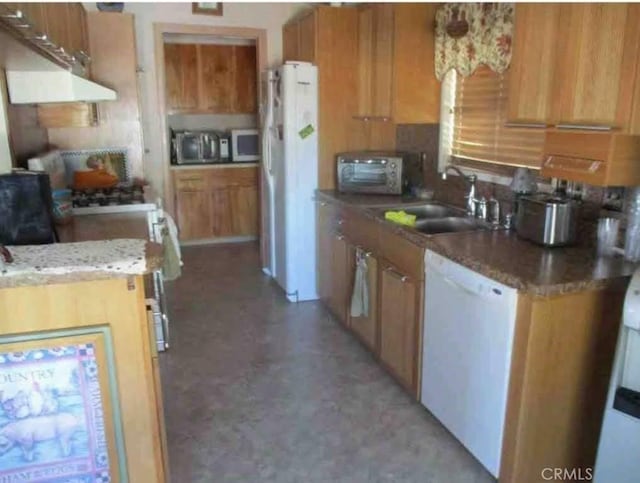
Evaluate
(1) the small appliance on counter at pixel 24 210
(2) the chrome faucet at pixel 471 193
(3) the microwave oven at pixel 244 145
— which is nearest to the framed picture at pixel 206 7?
(3) the microwave oven at pixel 244 145

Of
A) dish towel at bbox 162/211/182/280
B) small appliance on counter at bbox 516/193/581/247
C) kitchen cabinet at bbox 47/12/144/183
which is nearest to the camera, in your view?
small appliance on counter at bbox 516/193/581/247

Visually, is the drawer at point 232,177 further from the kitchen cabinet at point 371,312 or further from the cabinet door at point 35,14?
the cabinet door at point 35,14

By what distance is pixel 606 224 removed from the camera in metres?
2.07

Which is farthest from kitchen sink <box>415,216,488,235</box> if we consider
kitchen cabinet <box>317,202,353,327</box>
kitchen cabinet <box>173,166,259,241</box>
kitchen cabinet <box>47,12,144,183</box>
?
kitchen cabinet <box>173,166,259,241</box>

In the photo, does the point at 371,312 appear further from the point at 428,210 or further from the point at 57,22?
the point at 57,22

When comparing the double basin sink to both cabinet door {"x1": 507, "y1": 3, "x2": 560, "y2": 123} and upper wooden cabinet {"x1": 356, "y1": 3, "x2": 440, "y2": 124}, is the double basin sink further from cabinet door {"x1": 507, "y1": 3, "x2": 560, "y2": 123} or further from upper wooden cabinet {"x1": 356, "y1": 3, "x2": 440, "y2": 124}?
cabinet door {"x1": 507, "y1": 3, "x2": 560, "y2": 123}

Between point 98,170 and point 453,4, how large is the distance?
2793mm

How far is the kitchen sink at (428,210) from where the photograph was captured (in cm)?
319

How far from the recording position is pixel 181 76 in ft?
18.9

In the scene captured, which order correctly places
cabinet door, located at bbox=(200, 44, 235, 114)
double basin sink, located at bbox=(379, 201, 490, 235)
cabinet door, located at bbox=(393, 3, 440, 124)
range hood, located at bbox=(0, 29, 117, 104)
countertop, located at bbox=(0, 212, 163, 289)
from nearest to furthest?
1. countertop, located at bbox=(0, 212, 163, 289)
2. range hood, located at bbox=(0, 29, 117, 104)
3. double basin sink, located at bbox=(379, 201, 490, 235)
4. cabinet door, located at bbox=(393, 3, 440, 124)
5. cabinet door, located at bbox=(200, 44, 235, 114)

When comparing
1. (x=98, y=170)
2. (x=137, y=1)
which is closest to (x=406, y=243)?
(x=98, y=170)

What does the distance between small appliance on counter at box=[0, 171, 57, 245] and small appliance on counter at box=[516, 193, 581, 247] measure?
1963mm

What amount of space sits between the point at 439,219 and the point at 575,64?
1249 mm

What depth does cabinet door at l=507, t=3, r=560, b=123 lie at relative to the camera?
2000 mm
